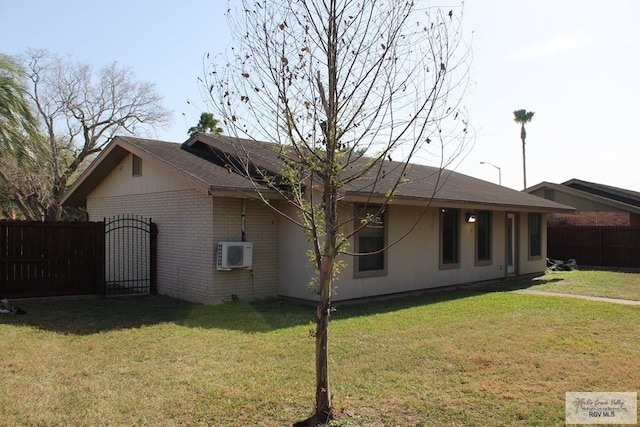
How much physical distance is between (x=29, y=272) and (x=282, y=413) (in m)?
8.69

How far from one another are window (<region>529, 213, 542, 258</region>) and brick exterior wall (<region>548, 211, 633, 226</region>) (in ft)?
21.8

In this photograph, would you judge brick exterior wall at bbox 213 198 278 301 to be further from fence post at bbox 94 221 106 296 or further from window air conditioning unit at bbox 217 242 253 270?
fence post at bbox 94 221 106 296

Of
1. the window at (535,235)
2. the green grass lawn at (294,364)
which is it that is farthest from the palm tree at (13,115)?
the window at (535,235)

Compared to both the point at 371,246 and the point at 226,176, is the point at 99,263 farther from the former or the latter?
the point at 371,246

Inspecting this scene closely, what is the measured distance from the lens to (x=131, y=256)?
44.7 feet

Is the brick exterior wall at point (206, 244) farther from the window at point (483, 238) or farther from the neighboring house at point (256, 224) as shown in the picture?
the window at point (483, 238)

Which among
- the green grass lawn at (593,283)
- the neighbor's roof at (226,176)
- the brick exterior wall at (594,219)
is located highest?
the neighbor's roof at (226,176)

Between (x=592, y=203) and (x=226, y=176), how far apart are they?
64.8 feet

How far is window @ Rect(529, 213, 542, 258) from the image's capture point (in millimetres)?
18633

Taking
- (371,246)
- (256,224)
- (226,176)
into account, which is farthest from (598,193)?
(226,176)

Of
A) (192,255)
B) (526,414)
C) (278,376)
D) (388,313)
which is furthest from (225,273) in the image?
(526,414)

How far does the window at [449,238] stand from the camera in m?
14.3

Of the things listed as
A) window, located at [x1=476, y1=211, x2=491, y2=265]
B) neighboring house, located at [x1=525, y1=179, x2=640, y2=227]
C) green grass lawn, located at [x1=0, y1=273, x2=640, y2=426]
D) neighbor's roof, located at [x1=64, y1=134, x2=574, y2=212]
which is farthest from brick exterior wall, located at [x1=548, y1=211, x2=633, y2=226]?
green grass lawn, located at [x1=0, y1=273, x2=640, y2=426]

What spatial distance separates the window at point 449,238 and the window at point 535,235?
5.10 metres
